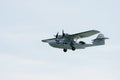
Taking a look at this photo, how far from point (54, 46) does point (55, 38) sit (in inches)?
374

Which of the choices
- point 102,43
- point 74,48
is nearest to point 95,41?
point 102,43

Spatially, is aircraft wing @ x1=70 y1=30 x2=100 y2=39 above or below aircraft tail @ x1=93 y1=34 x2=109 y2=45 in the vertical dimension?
below

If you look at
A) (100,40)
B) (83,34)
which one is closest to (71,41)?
(83,34)

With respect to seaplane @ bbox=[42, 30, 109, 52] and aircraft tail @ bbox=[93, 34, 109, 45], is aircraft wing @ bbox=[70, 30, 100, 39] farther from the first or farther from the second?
aircraft tail @ bbox=[93, 34, 109, 45]

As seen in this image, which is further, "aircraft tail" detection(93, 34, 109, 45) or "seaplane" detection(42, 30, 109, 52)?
"aircraft tail" detection(93, 34, 109, 45)

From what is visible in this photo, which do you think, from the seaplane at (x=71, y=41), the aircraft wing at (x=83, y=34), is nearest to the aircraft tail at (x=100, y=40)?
the seaplane at (x=71, y=41)

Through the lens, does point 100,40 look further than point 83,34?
Yes

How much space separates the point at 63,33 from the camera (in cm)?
8669

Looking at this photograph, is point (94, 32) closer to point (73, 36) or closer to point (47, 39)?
point (73, 36)

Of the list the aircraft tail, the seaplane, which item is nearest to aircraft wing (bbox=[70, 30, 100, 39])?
the seaplane

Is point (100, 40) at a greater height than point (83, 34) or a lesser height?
greater

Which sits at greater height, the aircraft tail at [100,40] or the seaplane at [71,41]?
the aircraft tail at [100,40]

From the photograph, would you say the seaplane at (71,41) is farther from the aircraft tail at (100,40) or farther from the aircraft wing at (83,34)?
the aircraft tail at (100,40)

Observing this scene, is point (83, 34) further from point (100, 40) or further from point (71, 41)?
point (100, 40)
